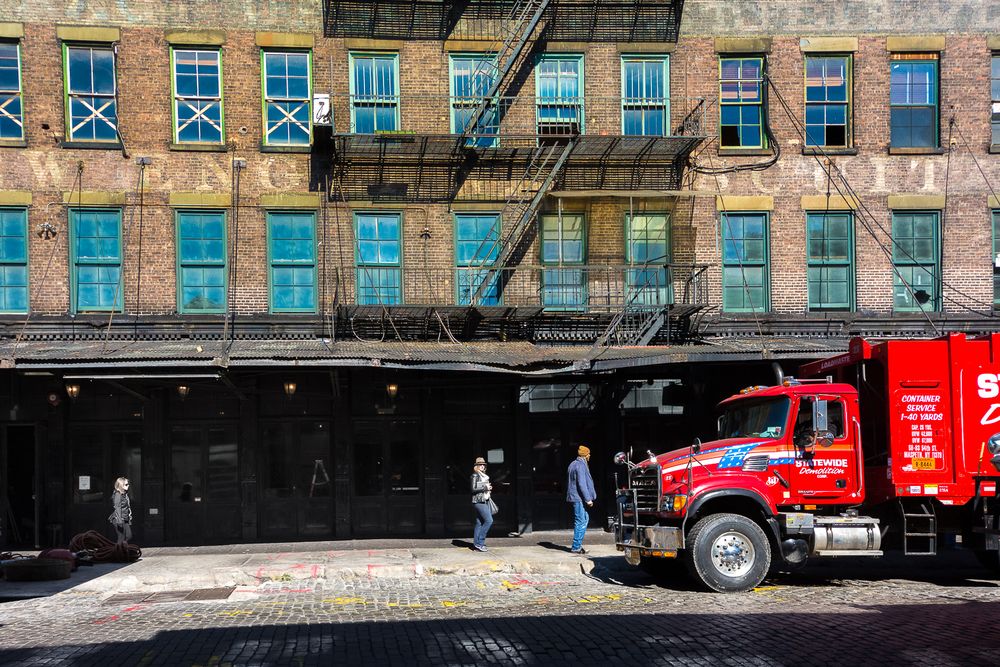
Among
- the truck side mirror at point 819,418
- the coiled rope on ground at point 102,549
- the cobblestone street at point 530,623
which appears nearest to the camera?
the cobblestone street at point 530,623

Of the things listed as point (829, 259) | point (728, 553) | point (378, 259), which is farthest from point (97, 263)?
point (829, 259)

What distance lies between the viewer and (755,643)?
9.90 meters

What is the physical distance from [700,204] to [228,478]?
11.5 meters

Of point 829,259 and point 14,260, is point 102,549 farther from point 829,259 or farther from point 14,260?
point 829,259

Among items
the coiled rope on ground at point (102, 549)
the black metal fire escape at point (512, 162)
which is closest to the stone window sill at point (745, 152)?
the black metal fire escape at point (512, 162)

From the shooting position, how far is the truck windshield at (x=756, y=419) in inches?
548

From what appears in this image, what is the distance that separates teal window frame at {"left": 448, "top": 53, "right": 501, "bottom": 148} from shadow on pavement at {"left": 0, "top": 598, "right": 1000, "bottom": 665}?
1164 centimetres

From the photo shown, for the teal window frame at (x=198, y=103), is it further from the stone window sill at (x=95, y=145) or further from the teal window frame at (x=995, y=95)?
the teal window frame at (x=995, y=95)

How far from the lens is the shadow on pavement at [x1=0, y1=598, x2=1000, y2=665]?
9.45m

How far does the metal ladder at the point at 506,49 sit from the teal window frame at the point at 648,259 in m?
3.83

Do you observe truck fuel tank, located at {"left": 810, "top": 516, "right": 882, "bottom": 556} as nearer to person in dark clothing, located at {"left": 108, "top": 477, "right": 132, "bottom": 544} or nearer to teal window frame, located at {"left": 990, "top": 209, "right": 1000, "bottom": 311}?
teal window frame, located at {"left": 990, "top": 209, "right": 1000, "bottom": 311}

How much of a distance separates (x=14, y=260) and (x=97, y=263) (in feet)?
5.27

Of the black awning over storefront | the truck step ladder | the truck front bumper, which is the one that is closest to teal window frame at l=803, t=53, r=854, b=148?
the black awning over storefront

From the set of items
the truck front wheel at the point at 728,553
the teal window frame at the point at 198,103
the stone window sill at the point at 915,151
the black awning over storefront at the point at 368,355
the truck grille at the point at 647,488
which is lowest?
the truck front wheel at the point at 728,553
